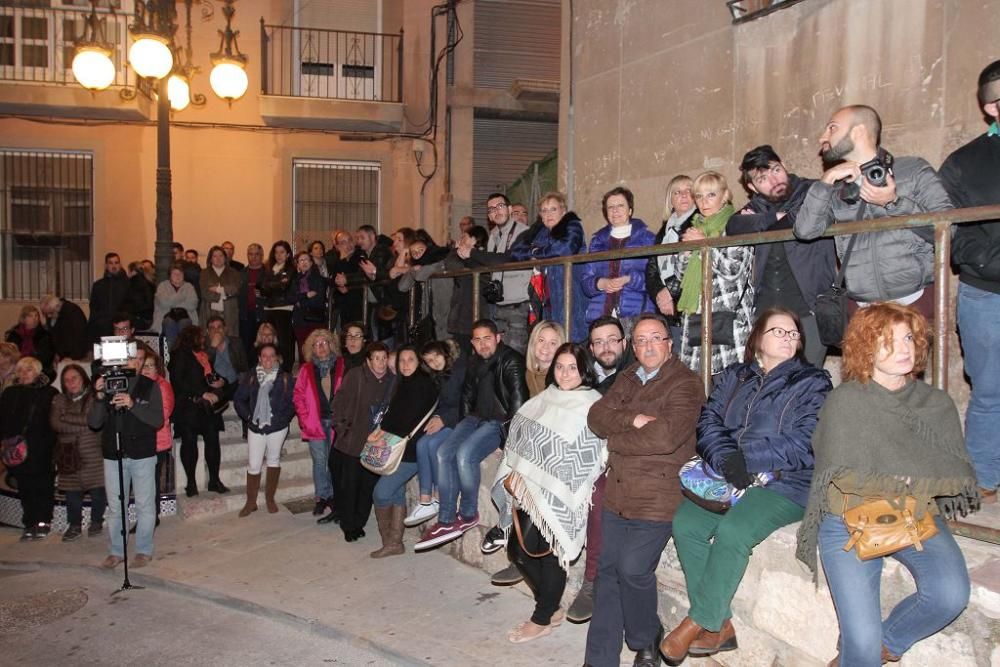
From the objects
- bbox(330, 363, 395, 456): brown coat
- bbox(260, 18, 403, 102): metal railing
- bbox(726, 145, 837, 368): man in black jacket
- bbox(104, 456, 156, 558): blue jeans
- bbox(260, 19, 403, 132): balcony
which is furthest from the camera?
bbox(260, 18, 403, 102): metal railing

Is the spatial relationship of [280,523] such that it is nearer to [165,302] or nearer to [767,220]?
[165,302]

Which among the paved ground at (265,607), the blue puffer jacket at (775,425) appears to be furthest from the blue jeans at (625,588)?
the blue puffer jacket at (775,425)

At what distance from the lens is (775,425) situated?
382 cm

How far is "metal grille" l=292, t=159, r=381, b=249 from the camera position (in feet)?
51.8

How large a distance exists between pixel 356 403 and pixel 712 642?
15.5 feet

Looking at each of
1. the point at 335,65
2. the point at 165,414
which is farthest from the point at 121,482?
A: the point at 335,65

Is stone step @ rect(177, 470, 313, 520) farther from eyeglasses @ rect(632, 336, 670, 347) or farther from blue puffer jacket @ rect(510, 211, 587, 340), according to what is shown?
eyeglasses @ rect(632, 336, 670, 347)

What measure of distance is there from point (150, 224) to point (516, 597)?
11677 mm

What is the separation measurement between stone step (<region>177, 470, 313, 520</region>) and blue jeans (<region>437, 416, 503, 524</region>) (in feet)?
10.1

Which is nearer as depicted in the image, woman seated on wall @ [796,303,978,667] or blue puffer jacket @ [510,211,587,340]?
woman seated on wall @ [796,303,978,667]

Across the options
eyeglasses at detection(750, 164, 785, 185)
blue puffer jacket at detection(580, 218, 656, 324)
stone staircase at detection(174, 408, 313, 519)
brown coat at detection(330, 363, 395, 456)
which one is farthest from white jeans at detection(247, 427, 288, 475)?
eyeglasses at detection(750, 164, 785, 185)

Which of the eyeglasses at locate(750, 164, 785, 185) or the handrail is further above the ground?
the eyeglasses at locate(750, 164, 785, 185)

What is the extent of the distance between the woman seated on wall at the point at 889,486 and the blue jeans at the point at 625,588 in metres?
1.11

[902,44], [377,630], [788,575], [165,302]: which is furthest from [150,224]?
[788,575]
